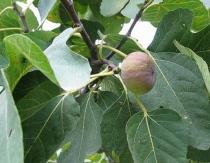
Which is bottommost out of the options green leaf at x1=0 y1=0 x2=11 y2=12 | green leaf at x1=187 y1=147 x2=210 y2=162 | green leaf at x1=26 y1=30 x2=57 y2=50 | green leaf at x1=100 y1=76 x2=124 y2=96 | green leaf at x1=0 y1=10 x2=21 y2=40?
green leaf at x1=187 y1=147 x2=210 y2=162

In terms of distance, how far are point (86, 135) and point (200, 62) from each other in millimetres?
279

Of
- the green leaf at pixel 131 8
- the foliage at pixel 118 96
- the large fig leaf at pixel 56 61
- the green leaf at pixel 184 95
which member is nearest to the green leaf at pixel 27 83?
the foliage at pixel 118 96

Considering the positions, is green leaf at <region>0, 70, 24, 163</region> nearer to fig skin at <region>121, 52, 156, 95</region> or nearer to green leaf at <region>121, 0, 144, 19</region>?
fig skin at <region>121, 52, 156, 95</region>

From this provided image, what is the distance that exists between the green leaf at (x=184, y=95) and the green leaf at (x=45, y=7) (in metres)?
0.24

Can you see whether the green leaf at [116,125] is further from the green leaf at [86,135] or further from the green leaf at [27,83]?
the green leaf at [27,83]

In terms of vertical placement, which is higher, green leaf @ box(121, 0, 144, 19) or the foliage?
green leaf @ box(121, 0, 144, 19)

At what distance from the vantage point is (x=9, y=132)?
0.65 metres

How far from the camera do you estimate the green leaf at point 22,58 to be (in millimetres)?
578

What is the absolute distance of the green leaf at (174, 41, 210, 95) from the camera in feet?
2.77

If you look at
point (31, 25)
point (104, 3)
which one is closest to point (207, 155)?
point (104, 3)

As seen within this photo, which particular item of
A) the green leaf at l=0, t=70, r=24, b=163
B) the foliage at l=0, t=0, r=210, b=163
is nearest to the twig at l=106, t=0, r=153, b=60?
the foliage at l=0, t=0, r=210, b=163

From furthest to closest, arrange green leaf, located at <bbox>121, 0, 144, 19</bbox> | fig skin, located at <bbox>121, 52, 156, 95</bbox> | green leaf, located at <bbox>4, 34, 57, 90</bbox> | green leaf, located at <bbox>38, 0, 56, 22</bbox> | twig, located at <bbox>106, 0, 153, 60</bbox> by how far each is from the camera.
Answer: green leaf, located at <bbox>121, 0, 144, 19</bbox> < twig, located at <bbox>106, 0, 153, 60</bbox> < green leaf, located at <bbox>38, 0, 56, 22</bbox> < fig skin, located at <bbox>121, 52, 156, 95</bbox> < green leaf, located at <bbox>4, 34, 57, 90</bbox>

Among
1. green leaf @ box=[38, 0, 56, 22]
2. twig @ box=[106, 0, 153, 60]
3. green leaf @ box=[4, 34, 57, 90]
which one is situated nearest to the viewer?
green leaf @ box=[4, 34, 57, 90]

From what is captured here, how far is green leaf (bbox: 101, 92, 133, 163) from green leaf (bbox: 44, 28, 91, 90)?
0.99ft
